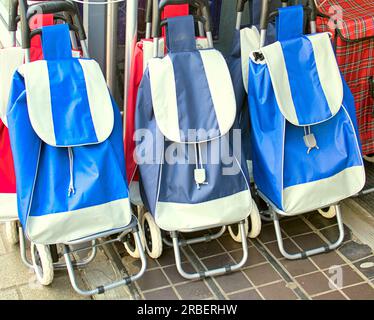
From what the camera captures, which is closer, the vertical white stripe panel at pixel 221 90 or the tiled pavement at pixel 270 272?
the vertical white stripe panel at pixel 221 90

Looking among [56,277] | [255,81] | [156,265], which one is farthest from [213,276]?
[255,81]

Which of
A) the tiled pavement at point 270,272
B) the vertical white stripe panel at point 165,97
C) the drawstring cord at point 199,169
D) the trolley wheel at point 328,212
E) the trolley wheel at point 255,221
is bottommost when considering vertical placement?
the tiled pavement at point 270,272

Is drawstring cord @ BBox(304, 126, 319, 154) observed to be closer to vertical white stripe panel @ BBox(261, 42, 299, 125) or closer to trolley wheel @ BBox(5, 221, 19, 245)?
vertical white stripe panel @ BBox(261, 42, 299, 125)

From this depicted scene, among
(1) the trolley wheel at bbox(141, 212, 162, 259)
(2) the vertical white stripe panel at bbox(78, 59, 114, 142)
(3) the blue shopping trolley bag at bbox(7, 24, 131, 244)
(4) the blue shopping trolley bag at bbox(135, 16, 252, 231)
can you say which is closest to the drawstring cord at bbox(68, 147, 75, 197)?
(3) the blue shopping trolley bag at bbox(7, 24, 131, 244)

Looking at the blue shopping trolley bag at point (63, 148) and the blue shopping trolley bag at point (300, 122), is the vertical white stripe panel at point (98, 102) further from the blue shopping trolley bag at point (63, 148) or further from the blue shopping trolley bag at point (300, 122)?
the blue shopping trolley bag at point (300, 122)

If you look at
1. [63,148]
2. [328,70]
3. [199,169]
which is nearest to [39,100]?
[63,148]

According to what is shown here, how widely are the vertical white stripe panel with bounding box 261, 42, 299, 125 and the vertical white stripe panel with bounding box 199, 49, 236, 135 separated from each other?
7.5 inches

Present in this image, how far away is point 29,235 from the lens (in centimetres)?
258

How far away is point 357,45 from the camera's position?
3.26 m

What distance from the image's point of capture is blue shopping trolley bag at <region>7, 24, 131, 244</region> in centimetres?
256

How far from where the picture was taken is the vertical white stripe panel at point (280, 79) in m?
2.82

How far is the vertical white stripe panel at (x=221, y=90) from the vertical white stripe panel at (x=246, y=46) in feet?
0.63

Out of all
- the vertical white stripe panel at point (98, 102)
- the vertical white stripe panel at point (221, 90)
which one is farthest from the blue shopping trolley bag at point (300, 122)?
the vertical white stripe panel at point (98, 102)

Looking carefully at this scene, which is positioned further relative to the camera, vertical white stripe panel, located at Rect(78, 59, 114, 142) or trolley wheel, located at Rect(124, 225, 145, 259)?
trolley wheel, located at Rect(124, 225, 145, 259)
